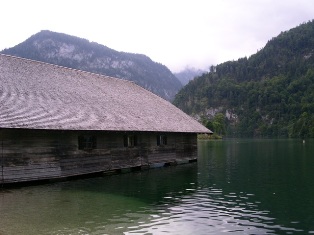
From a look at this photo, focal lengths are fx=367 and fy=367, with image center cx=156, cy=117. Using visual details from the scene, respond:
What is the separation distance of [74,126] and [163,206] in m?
8.99

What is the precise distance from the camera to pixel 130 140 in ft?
94.1

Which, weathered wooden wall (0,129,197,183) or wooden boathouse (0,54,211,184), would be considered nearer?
weathered wooden wall (0,129,197,183)

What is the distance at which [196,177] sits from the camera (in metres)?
25.5

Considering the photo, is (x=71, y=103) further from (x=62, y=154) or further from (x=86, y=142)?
(x=62, y=154)

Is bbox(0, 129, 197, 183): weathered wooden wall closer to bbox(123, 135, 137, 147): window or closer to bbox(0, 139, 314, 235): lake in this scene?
bbox(123, 135, 137, 147): window

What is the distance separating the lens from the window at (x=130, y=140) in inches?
1110

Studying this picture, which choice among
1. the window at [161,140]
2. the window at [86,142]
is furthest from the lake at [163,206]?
the window at [161,140]

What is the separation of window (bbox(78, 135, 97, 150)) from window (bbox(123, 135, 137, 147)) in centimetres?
350

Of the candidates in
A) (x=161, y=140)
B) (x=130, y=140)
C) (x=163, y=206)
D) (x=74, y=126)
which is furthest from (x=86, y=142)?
(x=163, y=206)

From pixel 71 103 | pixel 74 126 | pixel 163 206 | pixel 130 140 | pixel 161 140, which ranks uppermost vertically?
pixel 71 103

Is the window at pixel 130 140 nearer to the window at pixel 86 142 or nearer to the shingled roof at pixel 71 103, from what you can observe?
the shingled roof at pixel 71 103

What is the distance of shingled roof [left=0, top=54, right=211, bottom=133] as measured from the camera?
69.8 feet

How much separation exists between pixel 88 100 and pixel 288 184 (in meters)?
14.9

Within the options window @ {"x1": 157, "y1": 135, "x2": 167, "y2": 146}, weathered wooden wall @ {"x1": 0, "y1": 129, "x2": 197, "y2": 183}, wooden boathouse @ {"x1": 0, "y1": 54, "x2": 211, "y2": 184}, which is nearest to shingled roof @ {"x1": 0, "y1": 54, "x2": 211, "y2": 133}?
wooden boathouse @ {"x1": 0, "y1": 54, "x2": 211, "y2": 184}
